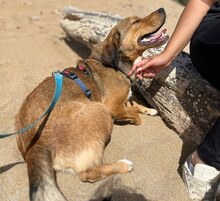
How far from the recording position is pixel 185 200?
11.6ft

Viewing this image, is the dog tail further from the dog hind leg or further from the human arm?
the human arm

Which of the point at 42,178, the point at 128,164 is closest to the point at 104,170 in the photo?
the point at 128,164

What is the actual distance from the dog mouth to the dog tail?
1.85 meters

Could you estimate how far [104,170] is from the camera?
12.2ft

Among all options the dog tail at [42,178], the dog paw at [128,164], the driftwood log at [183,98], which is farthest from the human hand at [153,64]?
the dog tail at [42,178]

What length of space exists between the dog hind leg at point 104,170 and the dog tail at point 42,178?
34 cm

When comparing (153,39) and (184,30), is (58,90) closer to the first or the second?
(184,30)

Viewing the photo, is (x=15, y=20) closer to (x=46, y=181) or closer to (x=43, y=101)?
(x=43, y=101)

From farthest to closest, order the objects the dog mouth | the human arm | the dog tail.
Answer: the dog mouth
the human arm
the dog tail

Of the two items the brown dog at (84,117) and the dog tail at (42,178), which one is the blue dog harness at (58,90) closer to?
the brown dog at (84,117)

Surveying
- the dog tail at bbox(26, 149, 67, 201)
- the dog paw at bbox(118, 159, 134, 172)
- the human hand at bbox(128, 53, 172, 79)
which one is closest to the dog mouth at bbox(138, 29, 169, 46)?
the human hand at bbox(128, 53, 172, 79)

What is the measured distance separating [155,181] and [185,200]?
0.33 m

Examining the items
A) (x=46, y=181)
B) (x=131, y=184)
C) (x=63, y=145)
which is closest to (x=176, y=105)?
(x=131, y=184)

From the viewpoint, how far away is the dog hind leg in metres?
3.65
